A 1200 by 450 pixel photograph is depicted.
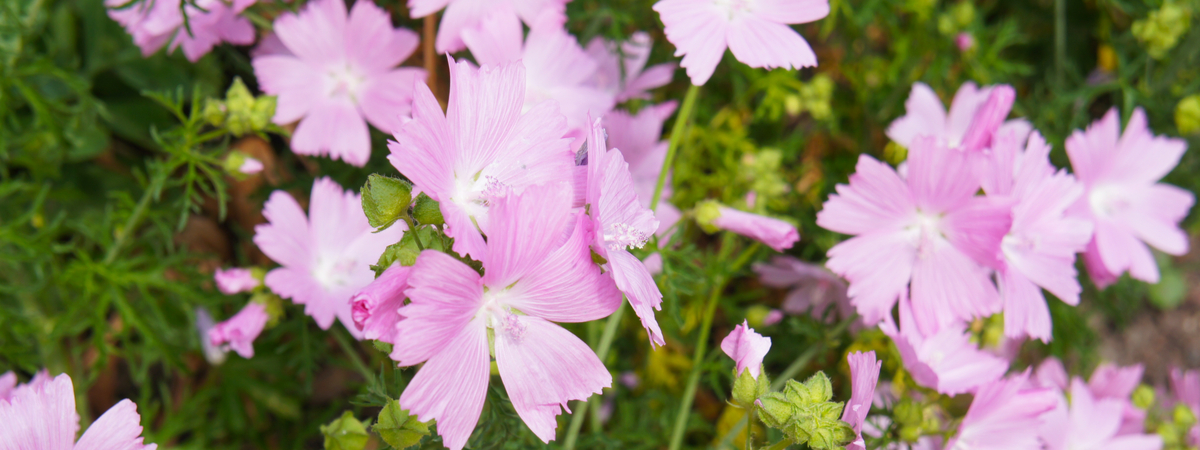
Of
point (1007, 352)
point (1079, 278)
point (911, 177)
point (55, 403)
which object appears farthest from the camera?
point (1079, 278)

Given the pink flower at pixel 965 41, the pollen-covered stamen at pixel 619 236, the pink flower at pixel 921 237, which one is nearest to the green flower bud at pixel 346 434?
the pollen-covered stamen at pixel 619 236

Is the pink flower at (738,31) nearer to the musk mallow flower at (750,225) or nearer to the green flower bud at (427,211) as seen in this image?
the musk mallow flower at (750,225)

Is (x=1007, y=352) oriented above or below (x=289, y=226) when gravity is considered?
below

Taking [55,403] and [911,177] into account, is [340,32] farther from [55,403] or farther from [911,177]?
[911,177]

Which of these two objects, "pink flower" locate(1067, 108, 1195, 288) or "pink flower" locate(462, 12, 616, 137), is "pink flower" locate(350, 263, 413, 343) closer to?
"pink flower" locate(462, 12, 616, 137)

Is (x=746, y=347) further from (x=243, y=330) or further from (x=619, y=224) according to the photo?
(x=243, y=330)

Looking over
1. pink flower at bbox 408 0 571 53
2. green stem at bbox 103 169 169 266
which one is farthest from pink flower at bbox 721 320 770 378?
green stem at bbox 103 169 169 266

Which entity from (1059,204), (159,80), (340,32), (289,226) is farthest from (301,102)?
(1059,204)
